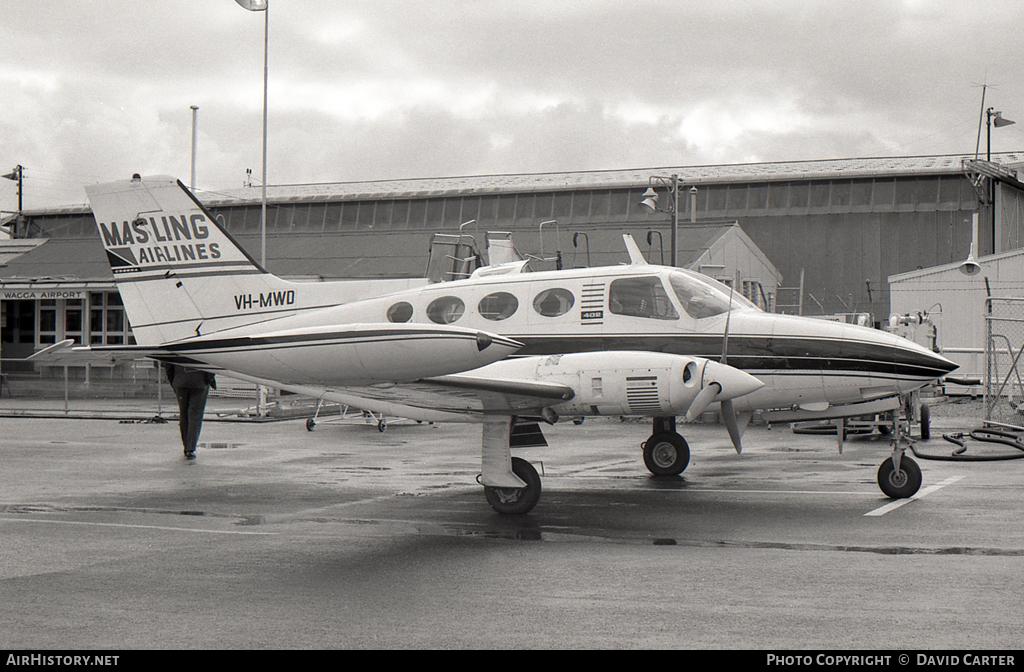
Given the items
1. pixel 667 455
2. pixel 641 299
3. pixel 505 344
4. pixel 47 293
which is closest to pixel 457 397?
pixel 505 344

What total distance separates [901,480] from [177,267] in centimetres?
845

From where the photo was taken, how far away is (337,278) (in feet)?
111

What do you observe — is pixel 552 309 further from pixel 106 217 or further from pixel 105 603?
pixel 105 603

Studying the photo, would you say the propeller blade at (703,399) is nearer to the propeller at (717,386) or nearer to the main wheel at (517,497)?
the propeller at (717,386)

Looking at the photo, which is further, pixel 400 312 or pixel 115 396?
pixel 115 396

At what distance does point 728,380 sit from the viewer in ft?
31.2

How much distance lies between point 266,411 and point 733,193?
32524 mm

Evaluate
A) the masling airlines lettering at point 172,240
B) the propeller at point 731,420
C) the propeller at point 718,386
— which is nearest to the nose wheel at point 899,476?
the propeller at point 731,420

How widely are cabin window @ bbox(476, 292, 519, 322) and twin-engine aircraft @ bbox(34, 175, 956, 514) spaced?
2cm

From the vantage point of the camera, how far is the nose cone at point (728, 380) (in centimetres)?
946

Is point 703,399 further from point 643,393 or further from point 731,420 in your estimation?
point 731,420

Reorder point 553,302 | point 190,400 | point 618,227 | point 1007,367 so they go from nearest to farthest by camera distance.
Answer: point 553,302
point 190,400
point 1007,367
point 618,227

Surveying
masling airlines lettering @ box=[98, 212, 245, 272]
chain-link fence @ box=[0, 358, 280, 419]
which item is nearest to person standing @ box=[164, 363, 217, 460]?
masling airlines lettering @ box=[98, 212, 245, 272]

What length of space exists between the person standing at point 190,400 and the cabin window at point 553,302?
18.7 ft
